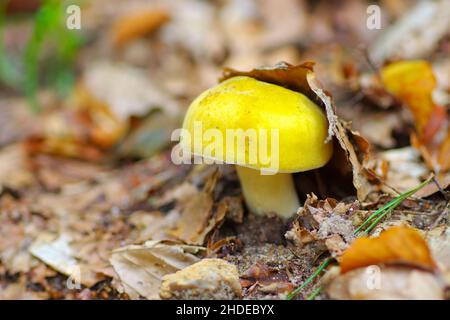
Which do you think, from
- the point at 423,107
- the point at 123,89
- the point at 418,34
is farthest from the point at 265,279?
the point at 123,89

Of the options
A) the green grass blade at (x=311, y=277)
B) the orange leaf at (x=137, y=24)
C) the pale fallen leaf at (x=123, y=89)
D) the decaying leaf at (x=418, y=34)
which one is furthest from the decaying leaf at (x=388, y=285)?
the orange leaf at (x=137, y=24)

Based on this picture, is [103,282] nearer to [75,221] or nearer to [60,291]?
[60,291]

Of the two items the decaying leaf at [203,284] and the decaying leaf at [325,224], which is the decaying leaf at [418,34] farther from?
the decaying leaf at [203,284]

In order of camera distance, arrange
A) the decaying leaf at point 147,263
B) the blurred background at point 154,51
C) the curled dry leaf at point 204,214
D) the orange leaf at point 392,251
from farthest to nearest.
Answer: the blurred background at point 154,51, the curled dry leaf at point 204,214, the decaying leaf at point 147,263, the orange leaf at point 392,251

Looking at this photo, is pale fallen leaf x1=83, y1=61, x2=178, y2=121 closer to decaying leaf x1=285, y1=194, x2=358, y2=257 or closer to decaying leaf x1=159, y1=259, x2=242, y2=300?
decaying leaf x1=285, y1=194, x2=358, y2=257

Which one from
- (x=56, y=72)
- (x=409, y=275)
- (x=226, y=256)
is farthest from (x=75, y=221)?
(x=56, y=72)

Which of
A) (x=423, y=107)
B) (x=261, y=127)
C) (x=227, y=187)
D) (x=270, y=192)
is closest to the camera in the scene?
(x=261, y=127)

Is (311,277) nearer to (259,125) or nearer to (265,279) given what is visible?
(265,279)
